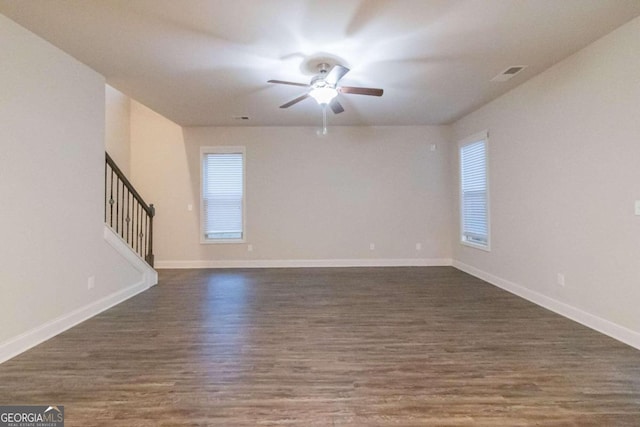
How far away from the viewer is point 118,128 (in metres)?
5.69

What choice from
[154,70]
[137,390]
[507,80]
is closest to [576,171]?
[507,80]

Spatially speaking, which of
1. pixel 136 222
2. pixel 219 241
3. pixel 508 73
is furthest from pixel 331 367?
pixel 136 222


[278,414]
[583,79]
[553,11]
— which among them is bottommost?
→ [278,414]

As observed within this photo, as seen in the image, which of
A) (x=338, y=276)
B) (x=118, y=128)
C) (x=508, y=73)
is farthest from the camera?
(x=118, y=128)

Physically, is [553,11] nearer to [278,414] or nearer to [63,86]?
[278,414]

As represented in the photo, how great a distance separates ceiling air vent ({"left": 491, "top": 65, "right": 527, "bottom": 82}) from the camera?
349cm

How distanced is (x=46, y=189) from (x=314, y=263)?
4269 mm

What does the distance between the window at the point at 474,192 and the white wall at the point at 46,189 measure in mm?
5276

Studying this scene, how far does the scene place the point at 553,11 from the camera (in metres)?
2.44

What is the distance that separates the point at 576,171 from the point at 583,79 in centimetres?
90

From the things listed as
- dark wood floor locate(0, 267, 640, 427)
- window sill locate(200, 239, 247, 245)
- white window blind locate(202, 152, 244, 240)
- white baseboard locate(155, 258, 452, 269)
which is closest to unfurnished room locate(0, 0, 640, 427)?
dark wood floor locate(0, 267, 640, 427)

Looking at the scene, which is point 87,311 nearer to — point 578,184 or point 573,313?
point 573,313

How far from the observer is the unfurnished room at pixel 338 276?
2.02m

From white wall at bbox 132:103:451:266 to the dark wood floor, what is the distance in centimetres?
238
